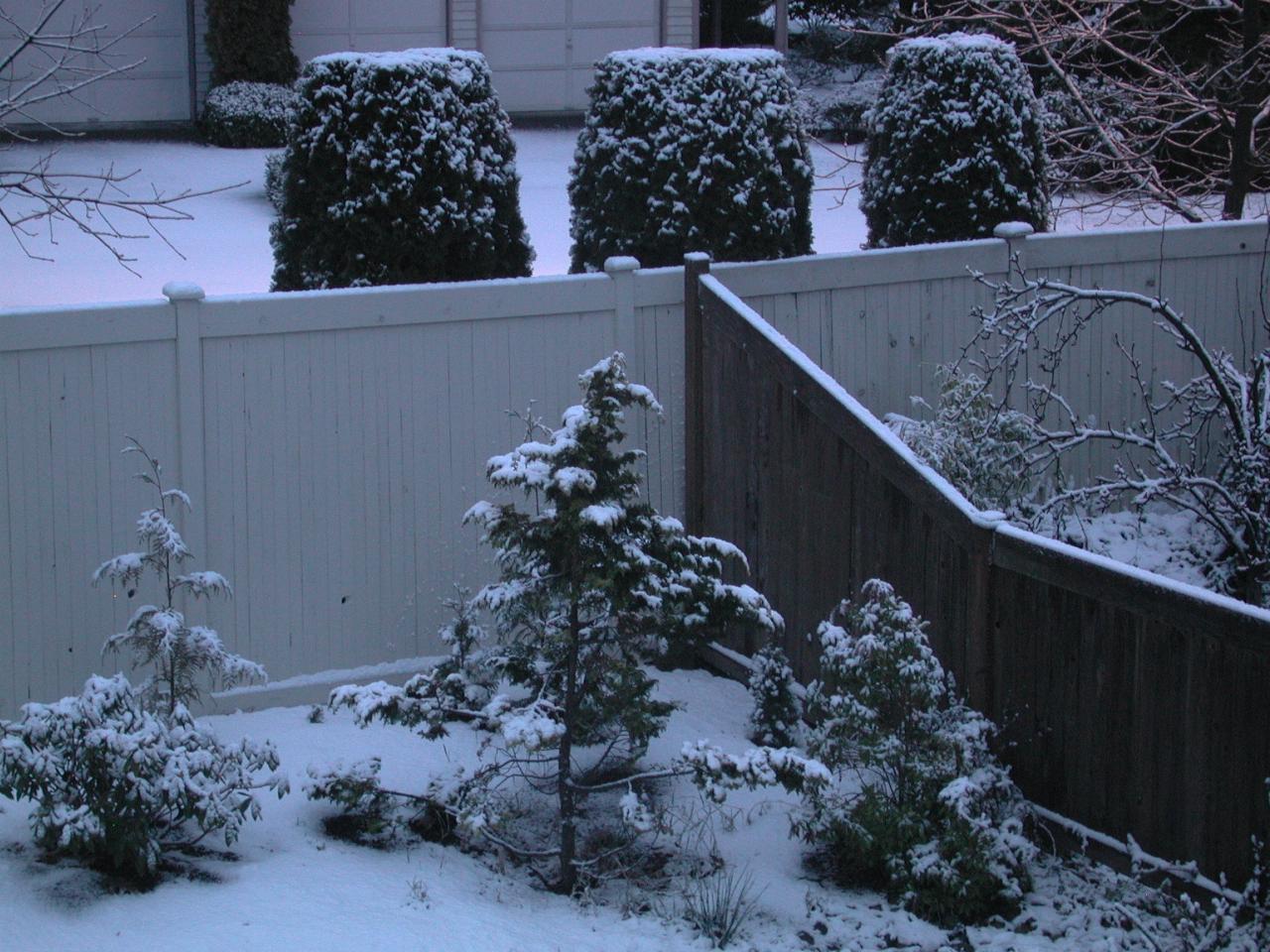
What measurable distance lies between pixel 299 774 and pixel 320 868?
2.42 ft

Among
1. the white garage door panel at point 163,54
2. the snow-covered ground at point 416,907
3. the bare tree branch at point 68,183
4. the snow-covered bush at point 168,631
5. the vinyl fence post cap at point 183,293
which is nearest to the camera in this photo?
the snow-covered ground at point 416,907

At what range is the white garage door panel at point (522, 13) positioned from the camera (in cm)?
2367

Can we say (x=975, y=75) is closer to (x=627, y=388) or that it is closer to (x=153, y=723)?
(x=627, y=388)

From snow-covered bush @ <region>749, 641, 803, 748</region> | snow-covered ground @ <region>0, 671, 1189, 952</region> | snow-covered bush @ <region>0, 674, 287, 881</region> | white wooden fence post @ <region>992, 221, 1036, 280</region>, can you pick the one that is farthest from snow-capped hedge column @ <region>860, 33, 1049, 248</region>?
snow-covered bush @ <region>0, 674, 287, 881</region>

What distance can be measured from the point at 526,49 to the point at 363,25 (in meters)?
2.57

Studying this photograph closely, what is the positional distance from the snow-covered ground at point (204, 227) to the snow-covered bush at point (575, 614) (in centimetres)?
576

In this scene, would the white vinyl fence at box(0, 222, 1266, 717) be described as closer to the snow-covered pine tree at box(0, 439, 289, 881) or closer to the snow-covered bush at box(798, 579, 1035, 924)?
the snow-covered pine tree at box(0, 439, 289, 881)

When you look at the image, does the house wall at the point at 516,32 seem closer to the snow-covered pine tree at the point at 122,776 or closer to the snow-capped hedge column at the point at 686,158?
the snow-capped hedge column at the point at 686,158

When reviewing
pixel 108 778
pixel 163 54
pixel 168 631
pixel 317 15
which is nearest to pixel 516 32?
pixel 317 15

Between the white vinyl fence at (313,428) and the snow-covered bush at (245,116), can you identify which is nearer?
the white vinyl fence at (313,428)

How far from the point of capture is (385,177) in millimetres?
6641

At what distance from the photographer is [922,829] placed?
506cm

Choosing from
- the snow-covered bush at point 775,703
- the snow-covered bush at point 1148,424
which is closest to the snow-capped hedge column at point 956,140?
the snow-covered bush at point 1148,424

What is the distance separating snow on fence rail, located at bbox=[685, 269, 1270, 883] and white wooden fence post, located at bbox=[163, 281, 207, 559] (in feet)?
7.39
